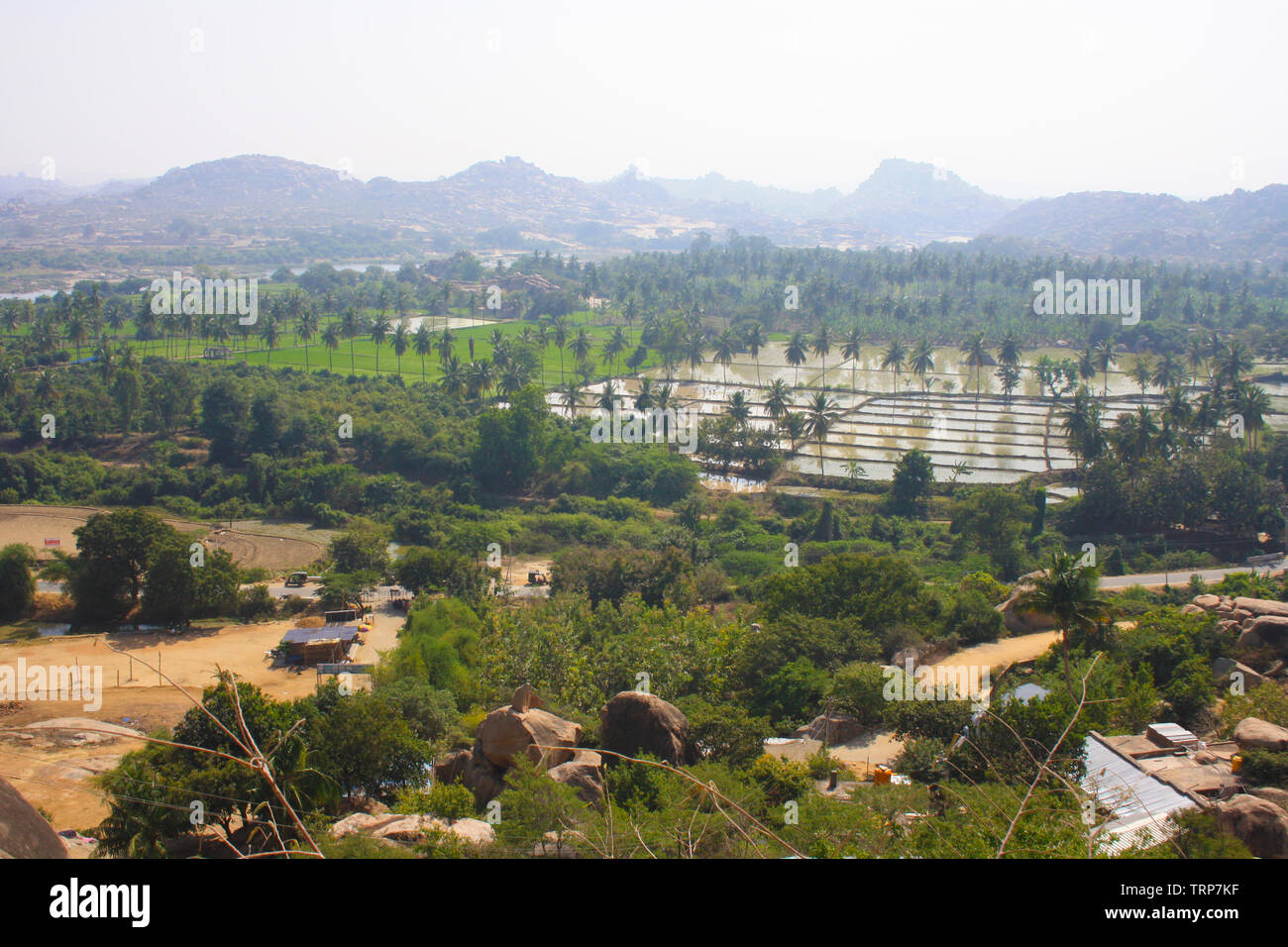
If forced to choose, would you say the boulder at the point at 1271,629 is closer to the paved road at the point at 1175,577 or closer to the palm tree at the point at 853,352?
the paved road at the point at 1175,577

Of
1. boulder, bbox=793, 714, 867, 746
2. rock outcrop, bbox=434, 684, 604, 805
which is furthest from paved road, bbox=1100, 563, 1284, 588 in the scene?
rock outcrop, bbox=434, 684, 604, 805

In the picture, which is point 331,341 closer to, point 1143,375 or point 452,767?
point 1143,375

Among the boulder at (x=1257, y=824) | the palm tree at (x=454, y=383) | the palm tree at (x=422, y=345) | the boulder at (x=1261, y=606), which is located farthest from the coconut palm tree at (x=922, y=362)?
the boulder at (x=1257, y=824)

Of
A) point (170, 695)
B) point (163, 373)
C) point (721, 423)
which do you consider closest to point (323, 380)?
point (163, 373)

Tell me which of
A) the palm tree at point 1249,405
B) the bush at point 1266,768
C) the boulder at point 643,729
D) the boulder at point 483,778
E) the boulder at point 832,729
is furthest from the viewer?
the palm tree at point 1249,405

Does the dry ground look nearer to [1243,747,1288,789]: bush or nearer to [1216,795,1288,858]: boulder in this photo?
[1216,795,1288,858]: boulder
